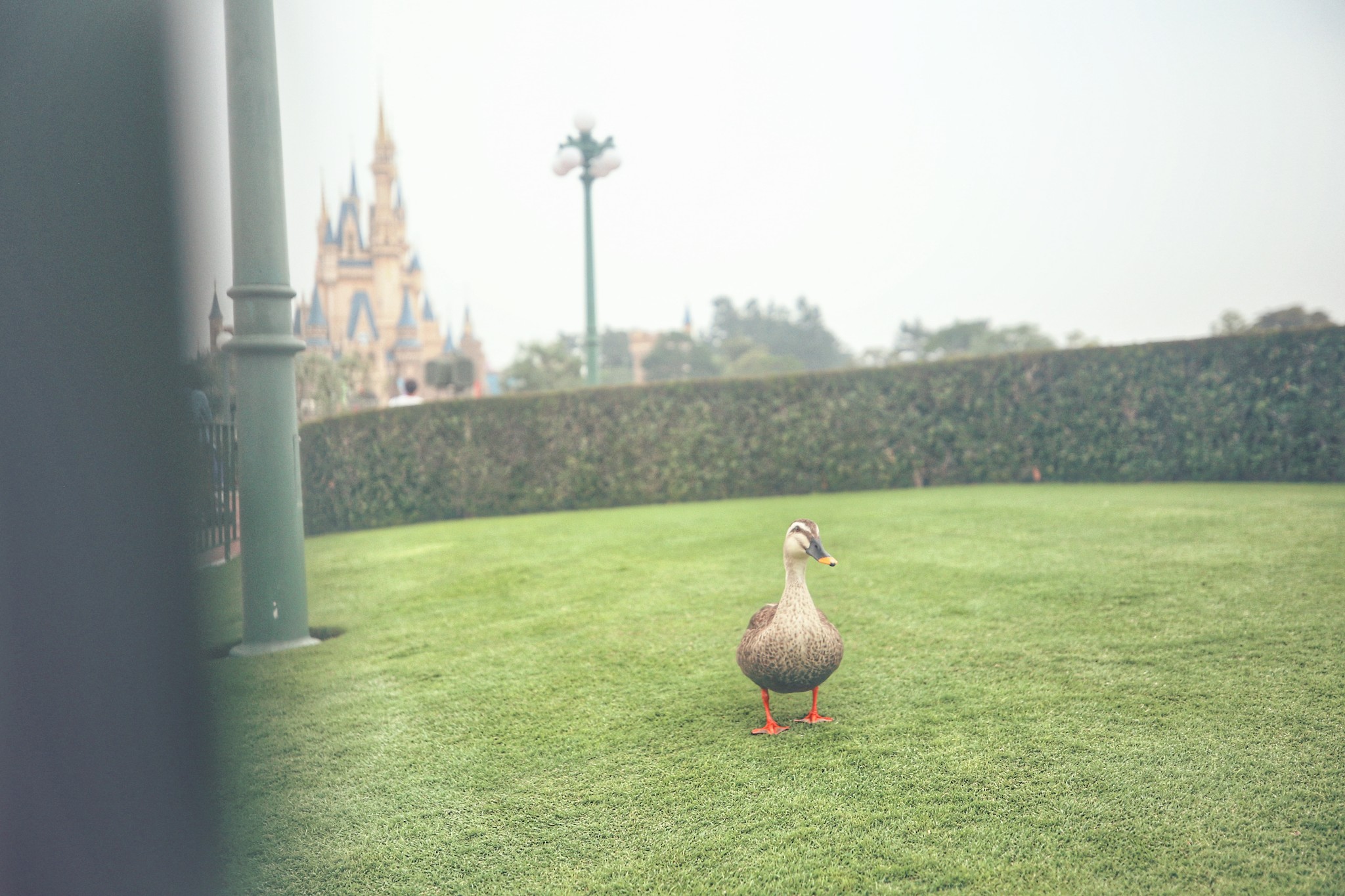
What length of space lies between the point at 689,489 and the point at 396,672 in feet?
26.2

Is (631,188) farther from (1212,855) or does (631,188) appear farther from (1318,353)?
(1212,855)

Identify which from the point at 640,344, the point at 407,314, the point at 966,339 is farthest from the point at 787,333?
the point at 407,314

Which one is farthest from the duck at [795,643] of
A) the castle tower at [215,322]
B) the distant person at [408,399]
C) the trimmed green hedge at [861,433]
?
the distant person at [408,399]

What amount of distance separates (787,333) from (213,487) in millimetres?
98852

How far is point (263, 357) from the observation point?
4.25 metres

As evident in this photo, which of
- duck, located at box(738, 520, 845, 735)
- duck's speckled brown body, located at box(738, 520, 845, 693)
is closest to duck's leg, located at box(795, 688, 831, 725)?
duck, located at box(738, 520, 845, 735)

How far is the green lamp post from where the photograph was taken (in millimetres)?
12195

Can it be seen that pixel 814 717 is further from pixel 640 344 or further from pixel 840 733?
pixel 640 344

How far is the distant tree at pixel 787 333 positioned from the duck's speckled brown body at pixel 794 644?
293ft

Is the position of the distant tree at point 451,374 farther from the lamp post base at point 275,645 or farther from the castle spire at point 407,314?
the castle spire at point 407,314

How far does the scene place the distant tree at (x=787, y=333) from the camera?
316 feet

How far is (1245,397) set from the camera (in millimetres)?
9445

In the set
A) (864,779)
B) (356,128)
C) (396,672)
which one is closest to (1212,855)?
(864,779)

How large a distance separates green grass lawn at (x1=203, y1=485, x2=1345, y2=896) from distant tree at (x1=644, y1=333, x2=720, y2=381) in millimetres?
85760
